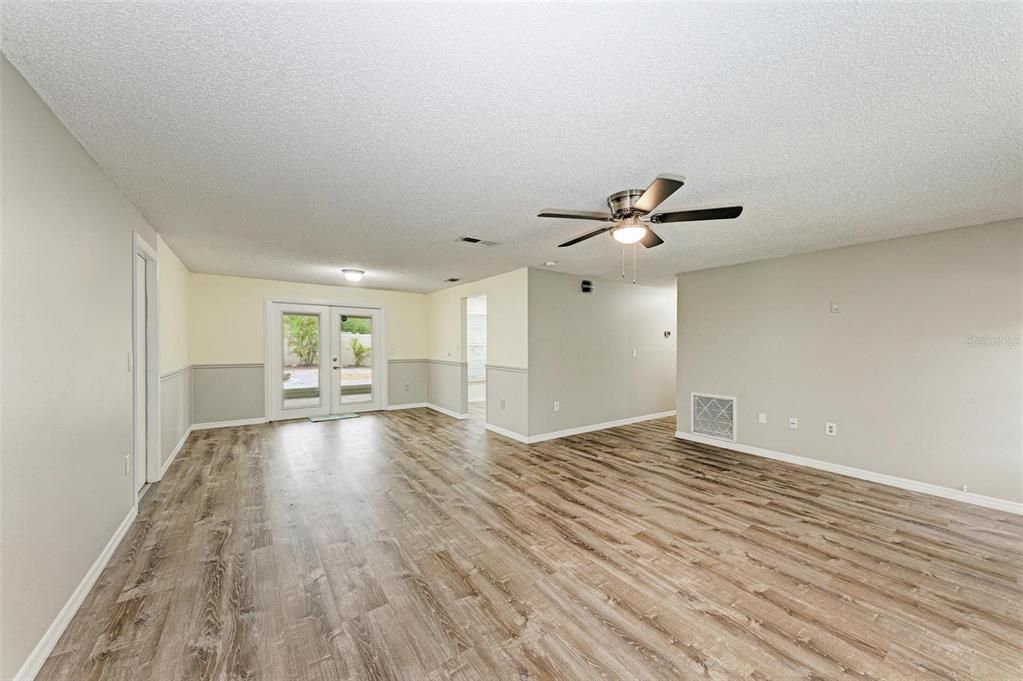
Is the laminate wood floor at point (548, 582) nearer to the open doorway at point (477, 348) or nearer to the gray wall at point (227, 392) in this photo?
the gray wall at point (227, 392)

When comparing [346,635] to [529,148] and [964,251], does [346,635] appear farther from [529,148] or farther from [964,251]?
[964,251]

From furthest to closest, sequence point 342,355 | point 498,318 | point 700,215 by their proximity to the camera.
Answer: point 342,355, point 498,318, point 700,215

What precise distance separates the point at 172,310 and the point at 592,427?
5759 millimetres

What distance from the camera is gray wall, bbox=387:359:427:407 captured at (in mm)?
7859

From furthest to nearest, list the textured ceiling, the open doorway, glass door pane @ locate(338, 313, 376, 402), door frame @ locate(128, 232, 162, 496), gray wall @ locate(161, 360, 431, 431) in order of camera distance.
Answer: the open doorway < glass door pane @ locate(338, 313, 376, 402) < gray wall @ locate(161, 360, 431, 431) < door frame @ locate(128, 232, 162, 496) < the textured ceiling

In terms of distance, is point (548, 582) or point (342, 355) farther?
point (342, 355)

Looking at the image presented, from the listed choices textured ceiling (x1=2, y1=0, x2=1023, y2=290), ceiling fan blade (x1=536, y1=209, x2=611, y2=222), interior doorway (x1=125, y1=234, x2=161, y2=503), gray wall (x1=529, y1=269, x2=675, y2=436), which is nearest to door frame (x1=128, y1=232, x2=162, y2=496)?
interior doorway (x1=125, y1=234, x2=161, y2=503)

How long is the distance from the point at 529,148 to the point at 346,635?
2616 millimetres

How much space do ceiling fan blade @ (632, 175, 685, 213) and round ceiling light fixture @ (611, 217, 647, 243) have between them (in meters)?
0.12

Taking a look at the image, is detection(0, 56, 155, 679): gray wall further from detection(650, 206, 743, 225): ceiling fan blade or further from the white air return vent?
the white air return vent

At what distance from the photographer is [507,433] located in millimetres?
5801

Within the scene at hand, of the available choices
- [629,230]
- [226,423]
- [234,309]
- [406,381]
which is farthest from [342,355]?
[629,230]

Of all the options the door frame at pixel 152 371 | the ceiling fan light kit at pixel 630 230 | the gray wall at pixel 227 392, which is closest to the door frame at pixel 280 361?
the gray wall at pixel 227 392

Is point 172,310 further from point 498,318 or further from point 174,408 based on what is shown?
point 498,318
